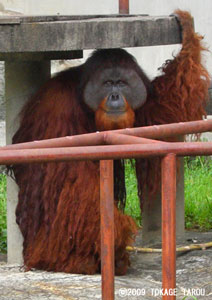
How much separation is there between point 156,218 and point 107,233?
207 cm

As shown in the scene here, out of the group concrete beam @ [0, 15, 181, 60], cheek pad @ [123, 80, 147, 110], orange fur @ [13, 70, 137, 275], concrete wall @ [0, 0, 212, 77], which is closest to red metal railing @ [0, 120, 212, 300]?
concrete beam @ [0, 15, 181, 60]

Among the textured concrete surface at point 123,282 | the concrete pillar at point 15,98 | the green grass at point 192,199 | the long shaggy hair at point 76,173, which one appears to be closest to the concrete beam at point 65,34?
the long shaggy hair at point 76,173

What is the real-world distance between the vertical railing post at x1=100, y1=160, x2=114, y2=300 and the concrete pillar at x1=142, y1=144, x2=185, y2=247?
196 centimetres

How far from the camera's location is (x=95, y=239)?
323 cm

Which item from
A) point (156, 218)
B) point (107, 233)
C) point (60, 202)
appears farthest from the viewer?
point (156, 218)

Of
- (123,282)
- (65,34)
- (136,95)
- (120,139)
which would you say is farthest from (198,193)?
(120,139)

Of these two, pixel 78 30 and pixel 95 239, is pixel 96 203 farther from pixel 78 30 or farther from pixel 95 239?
pixel 78 30

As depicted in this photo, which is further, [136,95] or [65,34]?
[136,95]

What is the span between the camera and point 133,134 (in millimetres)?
2062

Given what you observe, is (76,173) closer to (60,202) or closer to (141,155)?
(60,202)

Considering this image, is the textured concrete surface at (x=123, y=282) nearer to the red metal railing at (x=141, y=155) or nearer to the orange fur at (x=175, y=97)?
the orange fur at (x=175, y=97)

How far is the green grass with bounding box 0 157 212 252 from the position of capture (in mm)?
4402

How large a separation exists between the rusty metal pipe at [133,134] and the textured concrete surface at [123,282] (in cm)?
77

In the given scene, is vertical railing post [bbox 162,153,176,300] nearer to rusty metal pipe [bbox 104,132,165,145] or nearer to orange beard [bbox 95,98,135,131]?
rusty metal pipe [bbox 104,132,165,145]
